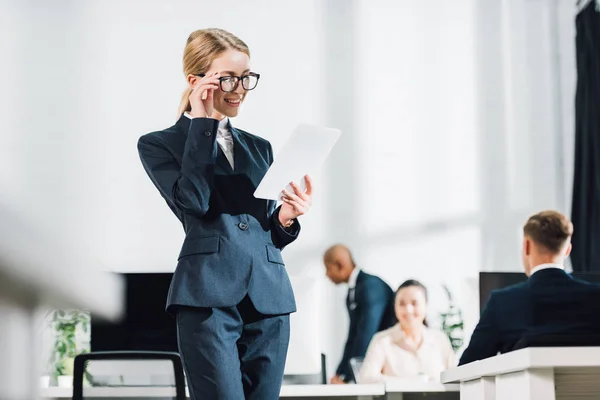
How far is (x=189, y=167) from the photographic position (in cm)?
146

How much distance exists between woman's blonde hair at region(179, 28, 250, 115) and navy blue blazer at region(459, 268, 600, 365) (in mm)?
1008

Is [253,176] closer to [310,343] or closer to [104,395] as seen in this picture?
[104,395]

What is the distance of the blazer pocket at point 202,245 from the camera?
4.83 ft

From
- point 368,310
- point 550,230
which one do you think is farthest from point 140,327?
point 368,310

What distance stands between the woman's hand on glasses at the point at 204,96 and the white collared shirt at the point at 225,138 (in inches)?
3.4

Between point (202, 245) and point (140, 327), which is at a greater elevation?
point (202, 245)

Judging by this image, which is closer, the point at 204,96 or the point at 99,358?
the point at 204,96

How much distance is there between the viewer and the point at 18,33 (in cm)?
687

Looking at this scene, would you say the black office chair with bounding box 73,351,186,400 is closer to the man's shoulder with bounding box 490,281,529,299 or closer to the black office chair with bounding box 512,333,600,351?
the man's shoulder with bounding box 490,281,529,299

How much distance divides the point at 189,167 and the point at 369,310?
3.55 meters

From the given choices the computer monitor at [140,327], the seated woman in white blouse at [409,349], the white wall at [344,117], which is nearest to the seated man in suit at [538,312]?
the computer monitor at [140,327]

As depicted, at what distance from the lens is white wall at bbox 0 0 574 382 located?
674cm

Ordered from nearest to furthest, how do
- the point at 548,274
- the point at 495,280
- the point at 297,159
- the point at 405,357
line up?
the point at 297,159, the point at 548,274, the point at 495,280, the point at 405,357

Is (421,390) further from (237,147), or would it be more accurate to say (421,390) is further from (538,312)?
(237,147)
